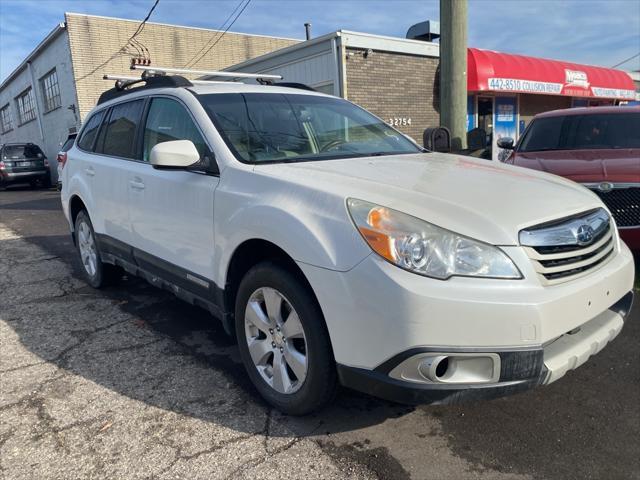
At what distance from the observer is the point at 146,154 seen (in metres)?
3.83

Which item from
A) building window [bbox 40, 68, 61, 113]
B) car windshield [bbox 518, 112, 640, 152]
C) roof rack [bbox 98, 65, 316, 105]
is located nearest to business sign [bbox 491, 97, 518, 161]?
car windshield [bbox 518, 112, 640, 152]

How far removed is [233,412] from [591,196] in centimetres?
233

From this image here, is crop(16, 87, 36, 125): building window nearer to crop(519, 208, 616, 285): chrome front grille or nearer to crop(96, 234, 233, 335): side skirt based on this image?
crop(96, 234, 233, 335): side skirt

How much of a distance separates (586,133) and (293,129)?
14.3 ft

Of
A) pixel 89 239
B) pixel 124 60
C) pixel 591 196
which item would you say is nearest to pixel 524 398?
pixel 591 196

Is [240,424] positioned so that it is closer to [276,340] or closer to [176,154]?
[276,340]

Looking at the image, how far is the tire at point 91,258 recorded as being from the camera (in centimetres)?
496

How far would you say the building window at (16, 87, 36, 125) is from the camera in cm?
2565

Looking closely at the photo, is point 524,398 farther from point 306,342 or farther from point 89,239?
point 89,239

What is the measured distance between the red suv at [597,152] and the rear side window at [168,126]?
3.65 m

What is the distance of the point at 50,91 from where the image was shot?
22406mm

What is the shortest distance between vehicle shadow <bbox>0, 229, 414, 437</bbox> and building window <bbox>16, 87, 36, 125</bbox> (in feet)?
80.9

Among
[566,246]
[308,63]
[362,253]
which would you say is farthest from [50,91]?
[566,246]

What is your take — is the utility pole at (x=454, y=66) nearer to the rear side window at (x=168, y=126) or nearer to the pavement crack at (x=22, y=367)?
the rear side window at (x=168, y=126)
